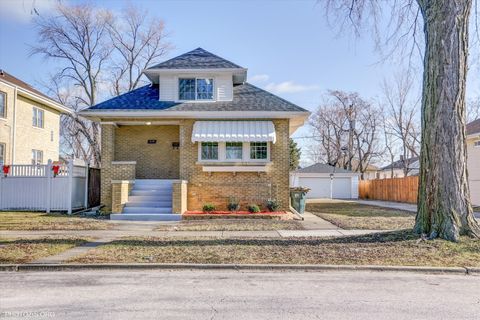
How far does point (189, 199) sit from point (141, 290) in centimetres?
1025

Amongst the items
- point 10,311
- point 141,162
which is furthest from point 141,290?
point 141,162

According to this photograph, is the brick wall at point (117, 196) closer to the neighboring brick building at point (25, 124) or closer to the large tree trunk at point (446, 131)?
the neighboring brick building at point (25, 124)

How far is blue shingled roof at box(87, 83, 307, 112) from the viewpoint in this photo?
16.1 metres

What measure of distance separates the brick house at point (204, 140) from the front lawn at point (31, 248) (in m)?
5.26

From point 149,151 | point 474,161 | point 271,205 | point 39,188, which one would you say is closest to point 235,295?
Answer: point 271,205

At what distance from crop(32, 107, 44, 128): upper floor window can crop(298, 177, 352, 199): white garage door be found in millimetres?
22952

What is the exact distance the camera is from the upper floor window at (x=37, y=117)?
2408 centimetres

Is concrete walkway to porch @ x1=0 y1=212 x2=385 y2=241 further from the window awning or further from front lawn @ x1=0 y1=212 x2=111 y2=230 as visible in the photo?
the window awning

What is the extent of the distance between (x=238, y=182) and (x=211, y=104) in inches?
139

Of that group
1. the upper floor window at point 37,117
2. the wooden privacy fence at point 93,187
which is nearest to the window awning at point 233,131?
the wooden privacy fence at point 93,187

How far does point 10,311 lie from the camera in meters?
4.72

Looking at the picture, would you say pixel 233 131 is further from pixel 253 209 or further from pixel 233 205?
pixel 253 209

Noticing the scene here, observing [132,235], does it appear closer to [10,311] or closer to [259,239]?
[259,239]

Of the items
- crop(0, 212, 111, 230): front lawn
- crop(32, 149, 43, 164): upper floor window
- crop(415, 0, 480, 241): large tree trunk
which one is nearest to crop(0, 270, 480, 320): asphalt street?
crop(415, 0, 480, 241): large tree trunk
